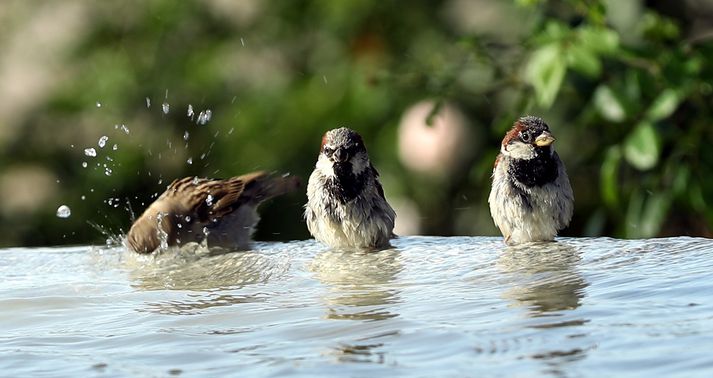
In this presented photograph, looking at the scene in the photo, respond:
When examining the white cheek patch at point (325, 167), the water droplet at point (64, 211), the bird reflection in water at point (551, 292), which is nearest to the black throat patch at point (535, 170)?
the bird reflection in water at point (551, 292)

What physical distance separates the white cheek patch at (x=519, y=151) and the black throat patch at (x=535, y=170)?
12 millimetres

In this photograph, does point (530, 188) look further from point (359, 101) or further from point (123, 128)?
point (123, 128)

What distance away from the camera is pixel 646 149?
4.32 metres

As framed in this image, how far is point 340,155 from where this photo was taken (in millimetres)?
4125

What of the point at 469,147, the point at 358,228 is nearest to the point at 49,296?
the point at 358,228

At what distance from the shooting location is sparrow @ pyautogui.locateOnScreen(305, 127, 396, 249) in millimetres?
4152

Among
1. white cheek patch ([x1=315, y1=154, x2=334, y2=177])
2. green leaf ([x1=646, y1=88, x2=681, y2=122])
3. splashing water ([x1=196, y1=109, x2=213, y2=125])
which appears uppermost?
splashing water ([x1=196, y1=109, x2=213, y2=125])

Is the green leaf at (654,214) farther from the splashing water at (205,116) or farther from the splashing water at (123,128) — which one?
the splashing water at (123,128)

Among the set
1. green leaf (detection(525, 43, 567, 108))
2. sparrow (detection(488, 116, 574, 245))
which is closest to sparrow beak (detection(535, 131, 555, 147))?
sparrow (detection(488, 116, 574, 245))

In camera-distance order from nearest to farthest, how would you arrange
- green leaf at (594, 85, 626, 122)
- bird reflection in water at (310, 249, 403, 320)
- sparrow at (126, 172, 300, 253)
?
bird reflection in water at (310, 249, 403, 320) < green leaf at (594, 85, 626, 122) < sparrow at (126, 172, 300, 253)

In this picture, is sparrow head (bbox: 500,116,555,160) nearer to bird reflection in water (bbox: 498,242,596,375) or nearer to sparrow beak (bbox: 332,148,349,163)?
bird reflection in water (bbox: 498,242,596,375)

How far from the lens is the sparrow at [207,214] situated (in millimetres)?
4508

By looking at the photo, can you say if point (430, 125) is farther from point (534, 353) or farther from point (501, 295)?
point (534, 353)

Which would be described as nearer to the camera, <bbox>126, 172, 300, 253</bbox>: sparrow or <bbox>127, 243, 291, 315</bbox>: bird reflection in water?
<bbox>127, 243, 291, 315</bbox>: bird reflection in water
